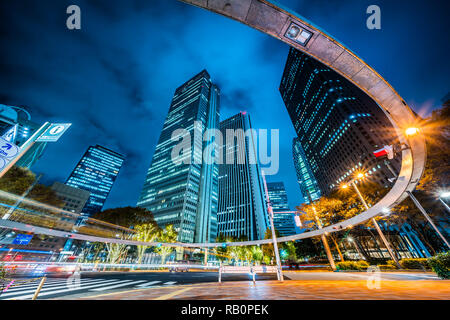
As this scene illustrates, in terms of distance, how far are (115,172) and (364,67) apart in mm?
188804

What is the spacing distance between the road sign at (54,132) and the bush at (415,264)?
28.1 m

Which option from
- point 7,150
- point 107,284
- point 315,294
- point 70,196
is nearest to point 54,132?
point 7,150

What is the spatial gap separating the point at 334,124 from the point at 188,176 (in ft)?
242

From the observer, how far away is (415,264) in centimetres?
1520

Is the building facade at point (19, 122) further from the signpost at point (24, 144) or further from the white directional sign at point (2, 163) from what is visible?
the white directional sign at point (2, 163)

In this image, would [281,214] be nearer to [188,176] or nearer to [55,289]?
[188,176]

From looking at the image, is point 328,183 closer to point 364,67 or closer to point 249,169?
point 249,169

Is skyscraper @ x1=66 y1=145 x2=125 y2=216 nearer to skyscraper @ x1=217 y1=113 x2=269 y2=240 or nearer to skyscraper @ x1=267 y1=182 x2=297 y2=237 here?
skyscraper @ x1=217 y1=113 x2=269 y2=240

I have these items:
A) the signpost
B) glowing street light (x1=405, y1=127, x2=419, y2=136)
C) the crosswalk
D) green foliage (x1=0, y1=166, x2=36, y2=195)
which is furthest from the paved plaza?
green foliage (x1=0, y1=166, x2=36, y2=195)

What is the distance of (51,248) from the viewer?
61.5m

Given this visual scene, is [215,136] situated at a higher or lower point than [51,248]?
higher

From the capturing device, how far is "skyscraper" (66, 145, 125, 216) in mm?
131962

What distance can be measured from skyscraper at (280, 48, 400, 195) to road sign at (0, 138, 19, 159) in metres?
75.8

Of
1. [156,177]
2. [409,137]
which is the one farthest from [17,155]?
[156,177]
